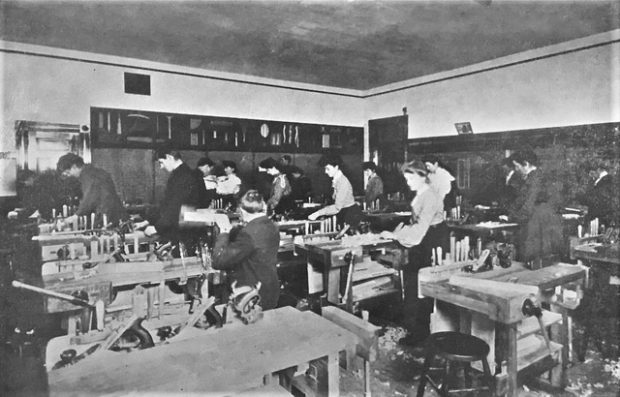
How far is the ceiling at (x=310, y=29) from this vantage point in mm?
3027

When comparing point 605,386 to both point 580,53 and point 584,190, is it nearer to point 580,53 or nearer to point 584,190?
point 584,190

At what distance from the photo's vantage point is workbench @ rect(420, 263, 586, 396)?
2365mm

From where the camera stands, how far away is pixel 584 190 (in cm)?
Result: 358

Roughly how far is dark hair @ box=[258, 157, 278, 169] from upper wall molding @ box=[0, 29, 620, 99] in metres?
1.00

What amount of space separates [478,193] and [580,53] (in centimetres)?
170

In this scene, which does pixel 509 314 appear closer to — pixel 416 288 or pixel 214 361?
pixel 416 288

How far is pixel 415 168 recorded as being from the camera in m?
5.35

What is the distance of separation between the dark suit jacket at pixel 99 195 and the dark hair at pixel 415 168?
357 centimetres

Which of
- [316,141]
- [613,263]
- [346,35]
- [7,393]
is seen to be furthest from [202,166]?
[613,263]

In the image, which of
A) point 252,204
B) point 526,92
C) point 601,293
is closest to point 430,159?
point 526,92

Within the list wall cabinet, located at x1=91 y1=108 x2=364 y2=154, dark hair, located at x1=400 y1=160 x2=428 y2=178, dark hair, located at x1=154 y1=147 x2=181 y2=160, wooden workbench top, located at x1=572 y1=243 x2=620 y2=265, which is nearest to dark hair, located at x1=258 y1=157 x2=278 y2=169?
wall cabinet, located at x1=91 y1=108 x2=364 y2=154

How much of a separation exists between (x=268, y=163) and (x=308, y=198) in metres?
0.77

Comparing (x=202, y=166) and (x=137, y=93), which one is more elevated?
(x=137, y=93)

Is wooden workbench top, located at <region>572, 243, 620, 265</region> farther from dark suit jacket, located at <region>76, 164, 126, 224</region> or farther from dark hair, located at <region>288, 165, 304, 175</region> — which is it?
dark suit jacket, located at <region>76, 164, 126, 224</region>
